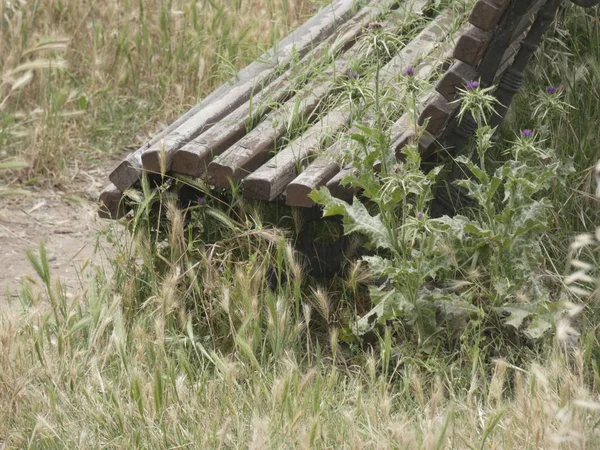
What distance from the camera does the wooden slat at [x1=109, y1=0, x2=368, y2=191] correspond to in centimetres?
357

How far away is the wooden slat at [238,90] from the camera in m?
3.57

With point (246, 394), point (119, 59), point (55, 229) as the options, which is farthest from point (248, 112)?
point (119, 59)

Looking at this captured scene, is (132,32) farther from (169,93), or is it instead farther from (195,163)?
(195,163)

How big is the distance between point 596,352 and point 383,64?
148 cm

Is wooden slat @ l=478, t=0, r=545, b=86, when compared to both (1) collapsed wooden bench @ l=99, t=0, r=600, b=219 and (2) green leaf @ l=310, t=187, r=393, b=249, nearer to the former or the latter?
(1) collapsed wooden bench @ l=99, t=0, r=600, b=219

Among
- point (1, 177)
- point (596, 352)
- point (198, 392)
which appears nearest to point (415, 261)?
point (596, 352)

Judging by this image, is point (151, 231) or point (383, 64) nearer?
point (151, 231)

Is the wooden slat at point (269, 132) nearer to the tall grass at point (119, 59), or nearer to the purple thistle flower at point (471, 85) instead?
the purple thistle flower at point (471, 85)

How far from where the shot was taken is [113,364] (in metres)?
3.11

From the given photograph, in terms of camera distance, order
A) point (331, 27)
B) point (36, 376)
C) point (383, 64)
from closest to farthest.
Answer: point (36, 376), point (383, 64), point (331, 27)

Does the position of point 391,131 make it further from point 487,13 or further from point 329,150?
point 487,13

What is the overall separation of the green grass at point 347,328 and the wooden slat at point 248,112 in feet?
0.55

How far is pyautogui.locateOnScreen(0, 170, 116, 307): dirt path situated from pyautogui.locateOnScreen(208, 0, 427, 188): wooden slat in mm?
962

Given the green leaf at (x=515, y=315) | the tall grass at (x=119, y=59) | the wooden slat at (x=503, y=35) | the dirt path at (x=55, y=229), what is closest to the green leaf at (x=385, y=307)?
the green leaf at (x=515, y=315)
